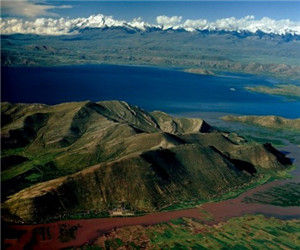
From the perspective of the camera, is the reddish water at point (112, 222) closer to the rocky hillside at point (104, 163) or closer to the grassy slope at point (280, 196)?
the grassy slope at point (280, 196)

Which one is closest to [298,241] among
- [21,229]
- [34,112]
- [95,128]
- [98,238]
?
[98,238]

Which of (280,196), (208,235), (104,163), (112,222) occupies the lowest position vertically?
(208,235)

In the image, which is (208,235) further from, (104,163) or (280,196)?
(104,163)

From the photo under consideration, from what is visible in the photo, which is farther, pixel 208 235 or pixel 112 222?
pixel 112 222

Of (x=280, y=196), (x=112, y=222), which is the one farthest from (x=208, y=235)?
(x=280, y=196)

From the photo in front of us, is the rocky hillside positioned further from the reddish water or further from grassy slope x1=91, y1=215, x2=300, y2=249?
grassy slope x1=91, y1=215, x2=300, y2=249
